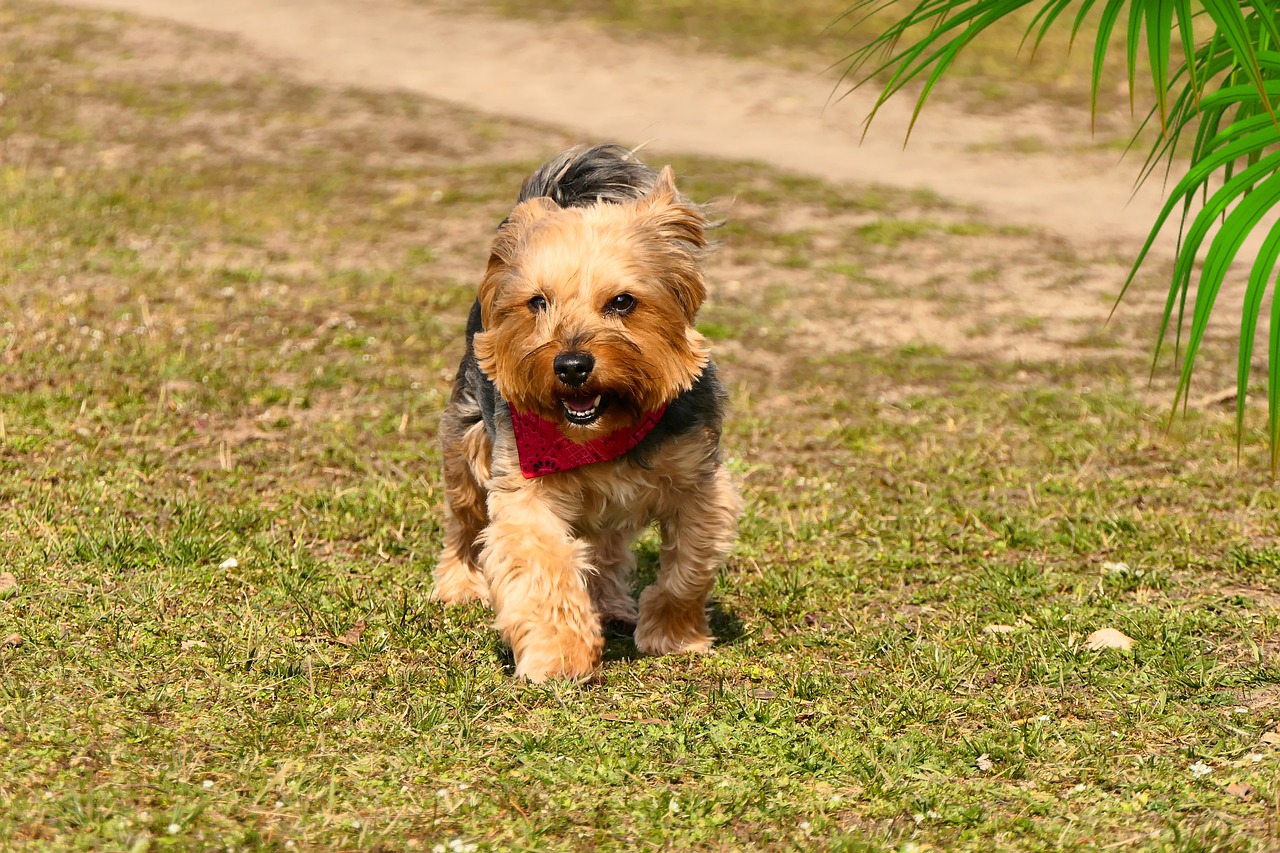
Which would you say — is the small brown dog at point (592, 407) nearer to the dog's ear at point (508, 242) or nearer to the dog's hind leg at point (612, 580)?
the dog's ear at point (508, 242)

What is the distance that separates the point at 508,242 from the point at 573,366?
2.12ft

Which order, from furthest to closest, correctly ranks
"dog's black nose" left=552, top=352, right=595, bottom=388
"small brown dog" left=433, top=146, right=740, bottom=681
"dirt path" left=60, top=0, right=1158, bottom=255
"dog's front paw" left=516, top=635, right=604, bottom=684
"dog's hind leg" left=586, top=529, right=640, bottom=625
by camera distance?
"dirt path" left=60, top=0, right=1158, bottom=255, "dog's hind leg" left=586, top=529, right=640, bottom=625, "dog's front paw" left=516, top=635, right=604, bottom=684, "small brown dog" left=433, top=146, right=740, bottom=681, "dog's black nose" left=552, top=352, right=595, bottom=388

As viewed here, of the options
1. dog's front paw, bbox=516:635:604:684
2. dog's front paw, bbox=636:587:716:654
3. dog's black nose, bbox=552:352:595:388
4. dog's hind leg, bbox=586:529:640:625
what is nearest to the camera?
dog's black nose, bbox=552:352:595:388

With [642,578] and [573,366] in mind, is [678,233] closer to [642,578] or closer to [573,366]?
[573,366]

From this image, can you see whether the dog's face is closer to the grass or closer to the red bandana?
the red bandana

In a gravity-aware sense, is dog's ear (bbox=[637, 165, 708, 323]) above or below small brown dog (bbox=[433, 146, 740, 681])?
above

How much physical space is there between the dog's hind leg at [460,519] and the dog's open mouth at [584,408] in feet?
3.77

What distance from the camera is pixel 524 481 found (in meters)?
5.37

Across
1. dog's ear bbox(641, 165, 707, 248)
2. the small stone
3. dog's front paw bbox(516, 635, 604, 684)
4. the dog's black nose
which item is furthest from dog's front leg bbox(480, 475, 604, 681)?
the small stone

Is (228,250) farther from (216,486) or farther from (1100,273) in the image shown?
(1100,273)

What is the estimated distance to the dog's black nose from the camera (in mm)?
4867

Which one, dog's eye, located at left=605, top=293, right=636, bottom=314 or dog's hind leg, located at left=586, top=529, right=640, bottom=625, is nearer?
Answer: dog's eye, located at left=605, top=293, right=636, bottom=314

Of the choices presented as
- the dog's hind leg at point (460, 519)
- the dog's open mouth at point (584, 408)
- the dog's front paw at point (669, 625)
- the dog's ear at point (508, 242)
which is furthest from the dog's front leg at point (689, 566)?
the dog's ear at point (508, 242)

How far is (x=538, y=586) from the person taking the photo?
5.24 m
